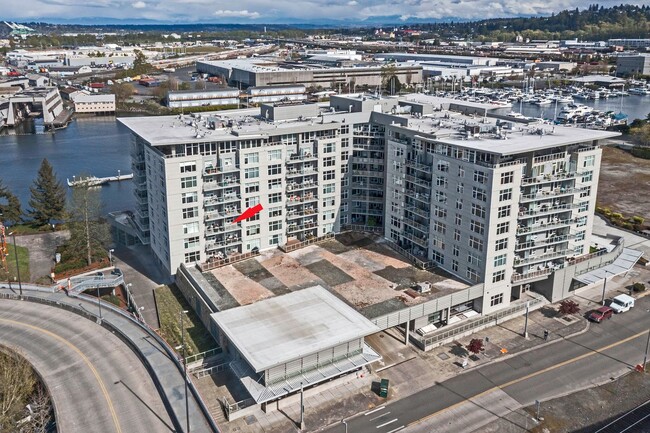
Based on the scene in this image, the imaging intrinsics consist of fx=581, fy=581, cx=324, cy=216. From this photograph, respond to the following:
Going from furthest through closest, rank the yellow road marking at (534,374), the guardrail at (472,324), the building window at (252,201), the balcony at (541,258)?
the building window at (252,201) → the balcony at (541,258) → the guardrail at (472,324) → the yellow road marking at (534,374)

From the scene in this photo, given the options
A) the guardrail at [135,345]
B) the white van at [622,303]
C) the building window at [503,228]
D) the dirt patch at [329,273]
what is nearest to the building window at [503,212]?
the building window at [503,228]

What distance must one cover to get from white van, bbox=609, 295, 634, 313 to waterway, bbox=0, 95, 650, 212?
66.7 metres

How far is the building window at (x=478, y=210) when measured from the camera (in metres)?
61.1

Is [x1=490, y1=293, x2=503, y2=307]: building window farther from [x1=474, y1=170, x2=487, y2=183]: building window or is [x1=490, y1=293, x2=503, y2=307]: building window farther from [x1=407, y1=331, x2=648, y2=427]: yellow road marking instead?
[x1=474, y1=170, x2=487, y2=183]: building window

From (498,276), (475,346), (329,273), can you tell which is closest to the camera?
(475,346)

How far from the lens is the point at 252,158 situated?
68812 mm

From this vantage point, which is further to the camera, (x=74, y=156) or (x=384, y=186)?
(x=74, y=156)

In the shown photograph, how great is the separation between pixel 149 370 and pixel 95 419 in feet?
23.4

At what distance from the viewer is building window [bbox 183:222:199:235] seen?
66500mm

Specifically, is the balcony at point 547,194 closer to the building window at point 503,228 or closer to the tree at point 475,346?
the building window at point 503,228

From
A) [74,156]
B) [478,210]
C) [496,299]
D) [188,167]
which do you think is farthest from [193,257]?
[74,156]

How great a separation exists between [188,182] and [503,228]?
34.9m

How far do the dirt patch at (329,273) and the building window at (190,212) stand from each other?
562 inches

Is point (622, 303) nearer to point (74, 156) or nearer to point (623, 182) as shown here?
point (623, 182)
